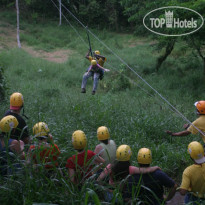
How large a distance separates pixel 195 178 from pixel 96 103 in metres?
6.32

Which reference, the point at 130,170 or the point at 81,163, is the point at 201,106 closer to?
the point at 130,170

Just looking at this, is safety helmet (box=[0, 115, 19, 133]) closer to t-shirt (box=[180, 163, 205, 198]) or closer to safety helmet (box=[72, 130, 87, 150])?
safety helmet (box=[72, 130, 87, 150])

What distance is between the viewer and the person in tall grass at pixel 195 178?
3.74m

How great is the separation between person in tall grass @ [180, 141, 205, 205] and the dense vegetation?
1.35m

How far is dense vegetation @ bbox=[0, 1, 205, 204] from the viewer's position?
2829mm

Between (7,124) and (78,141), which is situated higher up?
A: (7,124)

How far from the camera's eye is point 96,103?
9844mm

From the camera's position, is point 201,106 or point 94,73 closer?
point 201,106

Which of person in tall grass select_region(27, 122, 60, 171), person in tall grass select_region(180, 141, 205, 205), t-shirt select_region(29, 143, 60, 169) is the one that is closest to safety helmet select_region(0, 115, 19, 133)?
person in tall grass select_region(27, 122, 60, 171)

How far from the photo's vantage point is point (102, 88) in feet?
52.8

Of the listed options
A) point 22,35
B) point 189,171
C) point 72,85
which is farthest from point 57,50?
point 189,171

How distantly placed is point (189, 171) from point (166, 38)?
11.7 metres

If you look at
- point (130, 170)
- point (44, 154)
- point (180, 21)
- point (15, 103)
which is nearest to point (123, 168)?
point (130, 170)

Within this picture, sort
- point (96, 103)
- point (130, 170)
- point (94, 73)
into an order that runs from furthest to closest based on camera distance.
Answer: point (94, 73), point (96, 103), point (130, 170)
